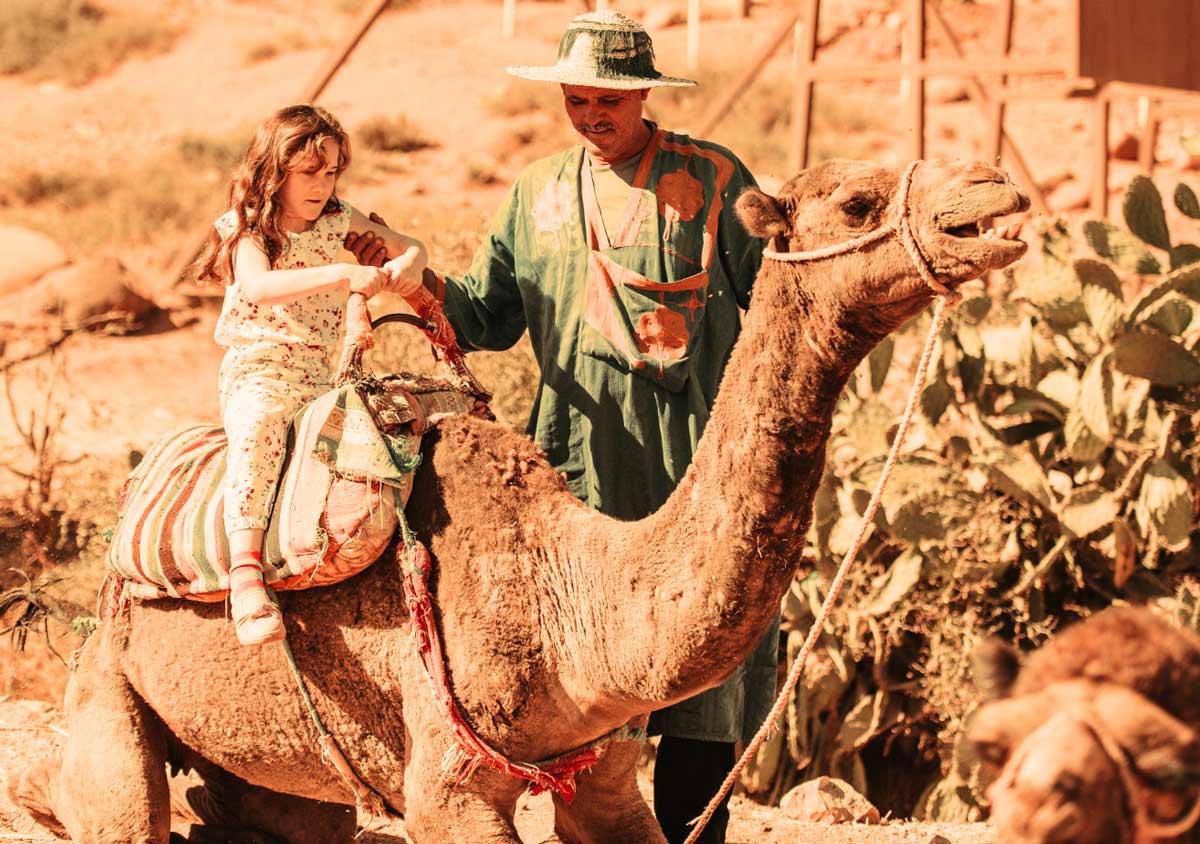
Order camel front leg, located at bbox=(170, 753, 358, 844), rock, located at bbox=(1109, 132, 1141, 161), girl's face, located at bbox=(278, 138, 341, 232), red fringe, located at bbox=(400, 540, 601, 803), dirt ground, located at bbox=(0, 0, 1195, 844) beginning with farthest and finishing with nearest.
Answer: rock, located at bbox=(1109, 132, 1141, 161) → dirt ground, located at bbox=(0, 0, 1195, 844) → camel front leg, located at bbox=(170, 753, 358, 844) → girl's face, located at bbox=(278, 138, 341, 232) → red fringe, located at bbox=(400, 540, 601, 803)

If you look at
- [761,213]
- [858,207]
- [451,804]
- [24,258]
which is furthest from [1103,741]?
[24,258]

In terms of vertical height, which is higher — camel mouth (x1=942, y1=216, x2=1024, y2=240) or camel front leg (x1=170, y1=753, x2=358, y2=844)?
camel mouth (x1=942, y1=216, x2=1024, y2=240)

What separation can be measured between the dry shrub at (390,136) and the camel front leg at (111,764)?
22670 millimetres

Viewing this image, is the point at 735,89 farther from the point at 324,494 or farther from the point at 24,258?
the point at 324,494

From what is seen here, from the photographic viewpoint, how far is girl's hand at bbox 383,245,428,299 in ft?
15.6

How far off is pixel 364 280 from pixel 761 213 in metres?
1.20

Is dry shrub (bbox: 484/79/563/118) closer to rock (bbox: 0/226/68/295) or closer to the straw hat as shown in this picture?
rock (bbox: 0/226/68/295)

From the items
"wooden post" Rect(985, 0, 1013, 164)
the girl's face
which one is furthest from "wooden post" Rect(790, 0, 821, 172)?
the girl's face

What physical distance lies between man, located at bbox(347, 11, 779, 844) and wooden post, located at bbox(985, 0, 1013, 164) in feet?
26.1

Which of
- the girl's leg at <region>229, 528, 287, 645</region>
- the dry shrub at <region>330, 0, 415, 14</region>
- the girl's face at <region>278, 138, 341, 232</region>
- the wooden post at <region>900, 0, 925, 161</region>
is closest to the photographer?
the girl's leg at <region>229, 528, 287, 645</region>

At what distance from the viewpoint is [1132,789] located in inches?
92.7

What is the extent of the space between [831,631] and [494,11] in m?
31.5

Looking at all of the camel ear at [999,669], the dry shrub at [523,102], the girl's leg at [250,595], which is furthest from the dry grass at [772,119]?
the camel ear at [999,669]

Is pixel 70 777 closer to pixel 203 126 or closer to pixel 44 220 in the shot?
pixel 44 220
